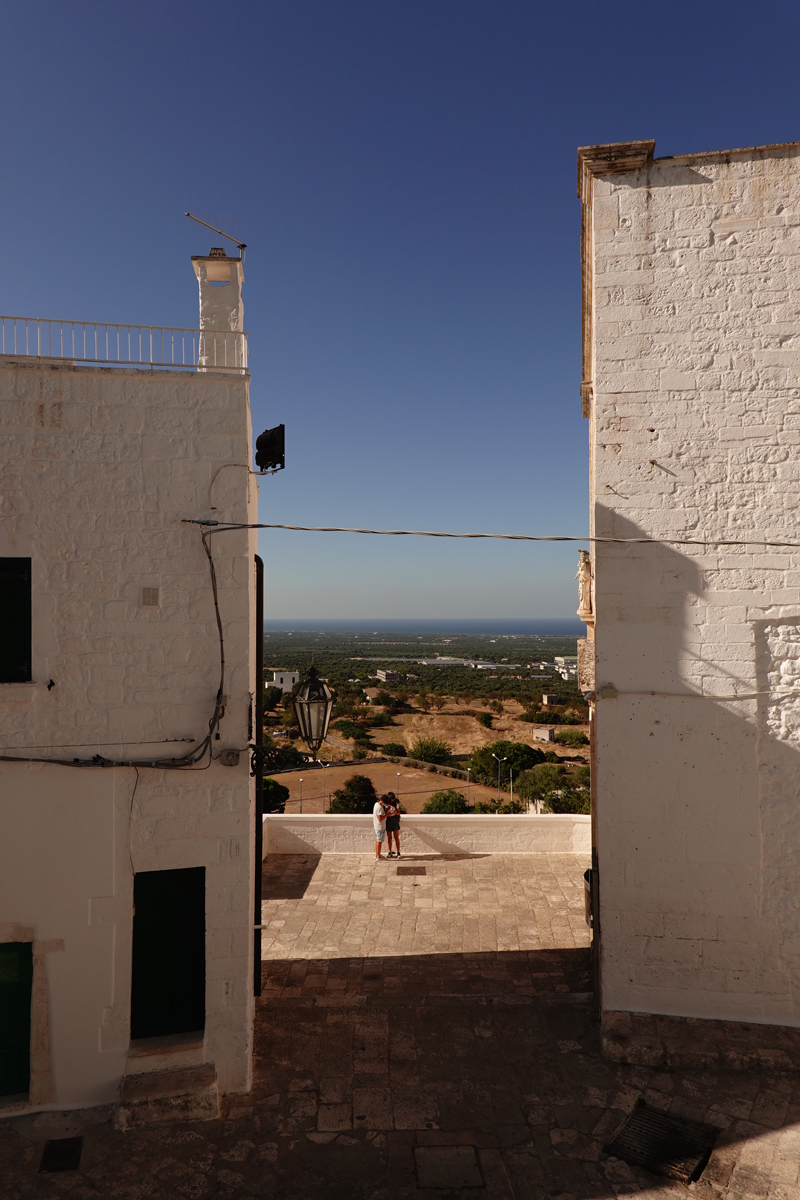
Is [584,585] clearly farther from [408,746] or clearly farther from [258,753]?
[408,746]

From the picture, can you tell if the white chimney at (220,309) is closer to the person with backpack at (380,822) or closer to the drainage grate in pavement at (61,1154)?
the drainage grate in pavement at (61,1154)

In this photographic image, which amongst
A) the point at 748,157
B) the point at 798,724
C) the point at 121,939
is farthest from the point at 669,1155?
the point at 748,157

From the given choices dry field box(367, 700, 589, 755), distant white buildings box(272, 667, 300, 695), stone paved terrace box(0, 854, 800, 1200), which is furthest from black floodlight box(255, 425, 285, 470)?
distant white buildings box(272, 667, 300, 695)

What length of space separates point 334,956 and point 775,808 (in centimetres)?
531

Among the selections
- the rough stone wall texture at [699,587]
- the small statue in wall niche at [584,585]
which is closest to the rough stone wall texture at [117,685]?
the rough stone wall texture at [699,587]

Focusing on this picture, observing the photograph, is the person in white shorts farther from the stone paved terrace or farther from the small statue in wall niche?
the small statue in wall niche

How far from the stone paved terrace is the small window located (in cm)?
377

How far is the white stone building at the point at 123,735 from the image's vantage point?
218 inches

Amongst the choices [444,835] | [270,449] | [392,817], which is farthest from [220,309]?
[444,835]

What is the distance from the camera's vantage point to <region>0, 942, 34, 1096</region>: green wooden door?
559 cm

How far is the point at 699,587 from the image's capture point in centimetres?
653

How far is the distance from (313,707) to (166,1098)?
11.2ft

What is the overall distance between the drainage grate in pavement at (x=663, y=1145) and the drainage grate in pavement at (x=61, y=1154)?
412 centimetres

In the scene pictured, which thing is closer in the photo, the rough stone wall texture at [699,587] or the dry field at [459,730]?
the rough stone wall texture at [699,587]
